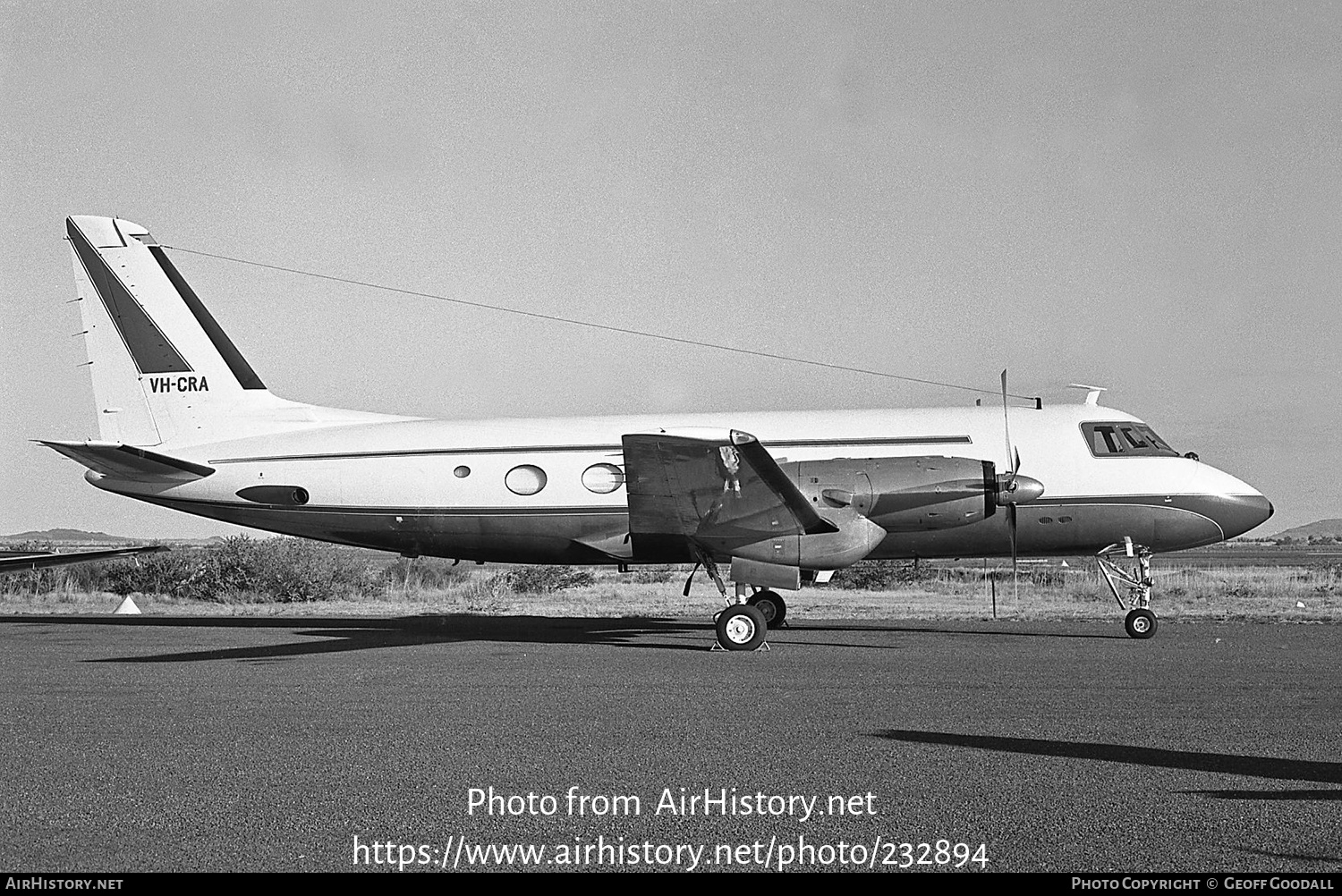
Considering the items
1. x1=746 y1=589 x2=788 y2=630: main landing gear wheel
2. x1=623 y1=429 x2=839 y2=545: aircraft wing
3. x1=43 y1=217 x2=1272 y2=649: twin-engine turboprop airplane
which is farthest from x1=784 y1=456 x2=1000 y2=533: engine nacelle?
x1=746 y1=589 x2=788 y2=630: main landing gear wheel

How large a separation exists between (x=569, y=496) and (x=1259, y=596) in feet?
77.4

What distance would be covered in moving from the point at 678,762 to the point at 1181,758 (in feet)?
12.0

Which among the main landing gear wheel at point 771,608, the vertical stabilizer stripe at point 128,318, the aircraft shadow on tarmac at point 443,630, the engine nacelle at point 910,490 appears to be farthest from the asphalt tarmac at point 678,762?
the vertical stabilizer stripe at point 128,318

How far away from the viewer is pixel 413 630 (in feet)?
74.0

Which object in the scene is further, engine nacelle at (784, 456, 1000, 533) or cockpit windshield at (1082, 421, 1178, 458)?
cockpit windshield at (1082, 421, 1178, 458)

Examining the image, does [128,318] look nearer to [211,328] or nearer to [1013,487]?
[211,328]

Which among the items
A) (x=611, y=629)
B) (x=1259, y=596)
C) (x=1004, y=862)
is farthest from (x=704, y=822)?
(x=1259, y=596)

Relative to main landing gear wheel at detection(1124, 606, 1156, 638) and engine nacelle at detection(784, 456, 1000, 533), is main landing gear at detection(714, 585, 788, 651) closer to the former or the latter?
engine nacelle at detection(784, 456, 1000, 533)

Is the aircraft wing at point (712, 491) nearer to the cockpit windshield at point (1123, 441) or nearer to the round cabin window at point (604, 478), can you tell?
the round cabin window at point (604, 478)

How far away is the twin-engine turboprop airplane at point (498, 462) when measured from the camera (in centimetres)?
2086

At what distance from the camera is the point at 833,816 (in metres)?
7.02

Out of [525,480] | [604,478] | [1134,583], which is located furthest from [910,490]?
[525,480]

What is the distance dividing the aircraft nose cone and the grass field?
4.69m

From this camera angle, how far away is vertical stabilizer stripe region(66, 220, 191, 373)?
22484 mm
